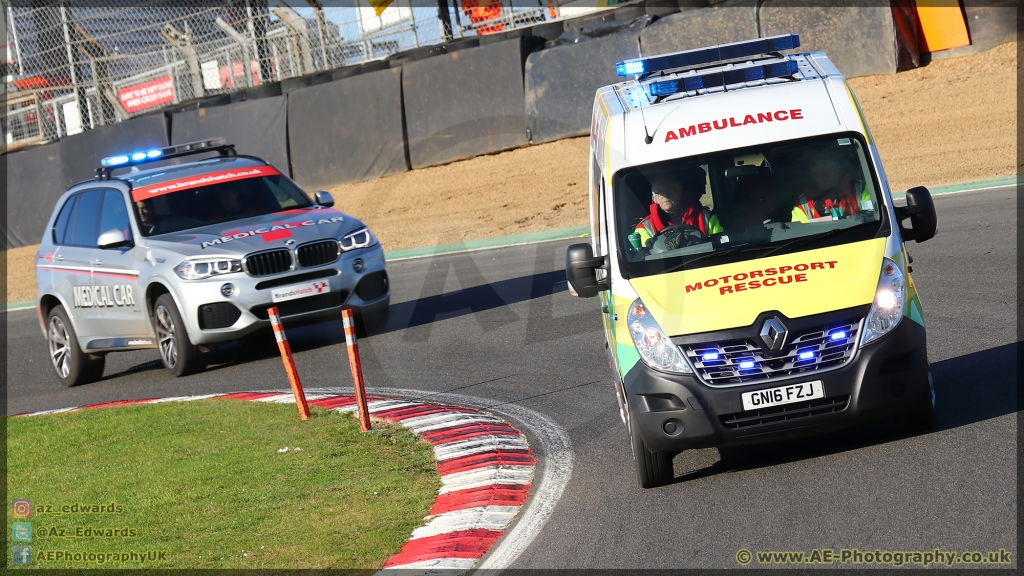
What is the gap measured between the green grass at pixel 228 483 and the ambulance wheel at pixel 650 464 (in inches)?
48.5

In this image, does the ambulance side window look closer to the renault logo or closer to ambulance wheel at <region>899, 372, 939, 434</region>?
the renault logo

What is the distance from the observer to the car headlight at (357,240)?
1229 cm

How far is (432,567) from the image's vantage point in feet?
18.7

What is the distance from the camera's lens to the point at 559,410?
8.57 m

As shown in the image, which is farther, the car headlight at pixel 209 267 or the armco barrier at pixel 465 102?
the armco barrier at pixel 465 102

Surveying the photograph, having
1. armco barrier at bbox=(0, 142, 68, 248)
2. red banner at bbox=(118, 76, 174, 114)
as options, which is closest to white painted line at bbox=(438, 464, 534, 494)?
armco barrier at bbox=(0, 142, 68, 248)

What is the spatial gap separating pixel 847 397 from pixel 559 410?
2826mm

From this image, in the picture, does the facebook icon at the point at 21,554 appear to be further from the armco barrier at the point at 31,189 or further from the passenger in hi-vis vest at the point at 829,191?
the armco barrier at the point at 31,189

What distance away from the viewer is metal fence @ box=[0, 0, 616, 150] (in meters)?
24.9

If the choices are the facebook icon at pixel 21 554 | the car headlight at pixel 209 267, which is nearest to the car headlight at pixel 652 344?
the facebook icon at pixel 21 554

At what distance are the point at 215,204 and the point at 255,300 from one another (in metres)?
1.63

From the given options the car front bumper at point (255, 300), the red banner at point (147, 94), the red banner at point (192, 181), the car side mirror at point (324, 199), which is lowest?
the car front bumper at point (255, 300)

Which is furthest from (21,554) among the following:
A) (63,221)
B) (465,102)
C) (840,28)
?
(465,102)

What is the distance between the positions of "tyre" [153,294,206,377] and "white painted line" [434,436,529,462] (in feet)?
16.2
